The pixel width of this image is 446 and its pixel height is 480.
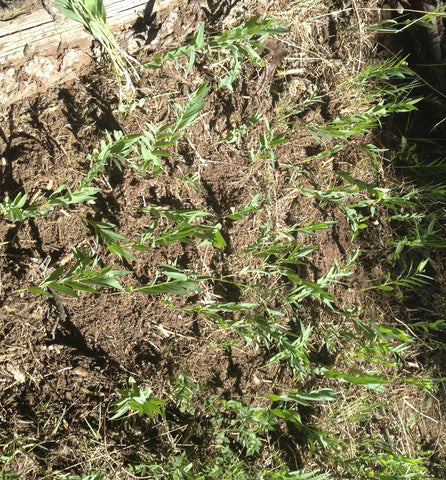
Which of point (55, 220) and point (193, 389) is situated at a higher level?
A: point (55, 220)

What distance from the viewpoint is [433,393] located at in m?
2.85

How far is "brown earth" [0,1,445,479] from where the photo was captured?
215cm

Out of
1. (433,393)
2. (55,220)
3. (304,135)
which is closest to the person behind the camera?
(55,220)

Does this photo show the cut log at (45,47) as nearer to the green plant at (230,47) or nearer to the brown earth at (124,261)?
the brown earth at (124,261)

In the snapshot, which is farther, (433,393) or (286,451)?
(433,393)

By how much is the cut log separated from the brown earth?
66mm

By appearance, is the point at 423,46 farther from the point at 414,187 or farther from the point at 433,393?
the point at 433,393

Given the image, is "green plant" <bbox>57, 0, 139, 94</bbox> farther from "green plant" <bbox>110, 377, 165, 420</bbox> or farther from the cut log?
A: "green plant" <bbox>110, 377, 165, 420</bbox>

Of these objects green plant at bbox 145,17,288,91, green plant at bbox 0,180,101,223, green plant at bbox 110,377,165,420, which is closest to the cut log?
green plant at bbox 145,17,288,91

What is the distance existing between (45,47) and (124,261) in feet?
3.41

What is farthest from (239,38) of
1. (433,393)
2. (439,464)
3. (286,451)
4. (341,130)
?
(439,464)

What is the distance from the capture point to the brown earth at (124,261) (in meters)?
2.15

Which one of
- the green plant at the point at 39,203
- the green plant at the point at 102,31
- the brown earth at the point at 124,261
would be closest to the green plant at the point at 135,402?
the brown earth at the point at 124,261

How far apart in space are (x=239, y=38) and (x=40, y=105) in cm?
100
